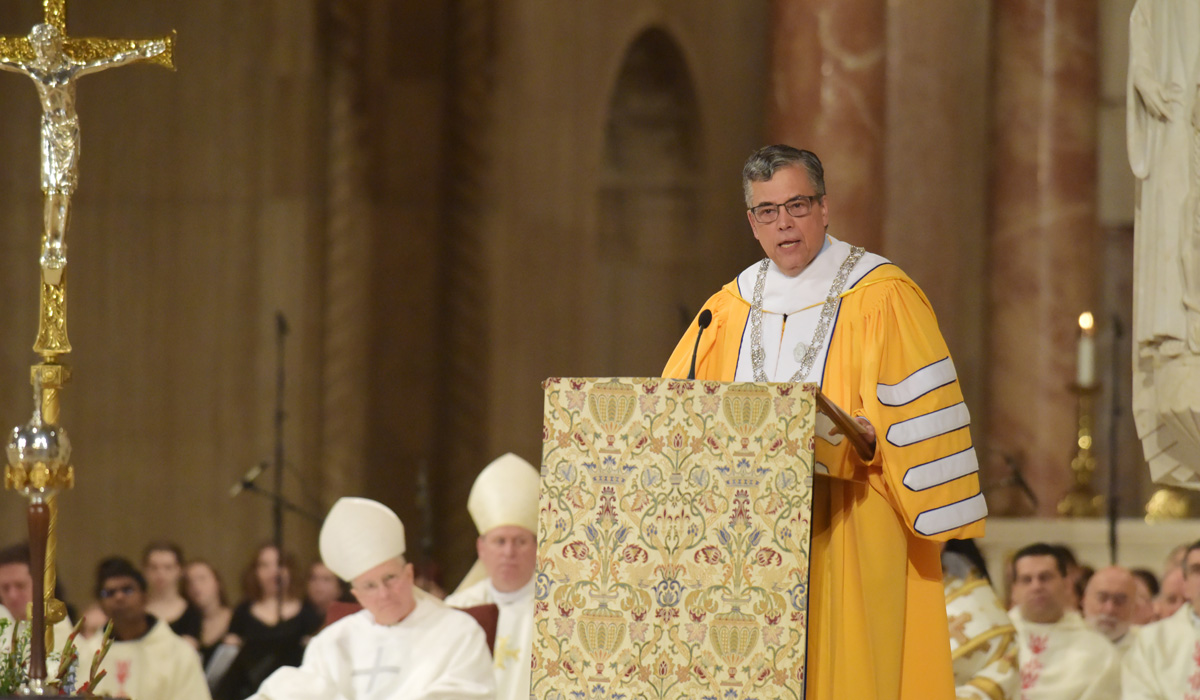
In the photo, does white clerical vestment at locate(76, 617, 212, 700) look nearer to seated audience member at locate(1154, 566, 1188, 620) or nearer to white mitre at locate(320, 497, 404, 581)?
white mitre at locate(320, 497, 404, 581)

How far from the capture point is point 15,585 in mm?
7512

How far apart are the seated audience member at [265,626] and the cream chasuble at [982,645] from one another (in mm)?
3010

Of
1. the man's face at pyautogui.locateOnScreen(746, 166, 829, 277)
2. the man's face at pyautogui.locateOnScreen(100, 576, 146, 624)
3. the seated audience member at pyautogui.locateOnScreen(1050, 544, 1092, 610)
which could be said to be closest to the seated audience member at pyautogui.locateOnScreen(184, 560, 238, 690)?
the man's face at pyautogui.locateOnScreen(100, 576, 146, 624)

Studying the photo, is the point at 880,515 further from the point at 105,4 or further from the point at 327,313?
the point at 105,4

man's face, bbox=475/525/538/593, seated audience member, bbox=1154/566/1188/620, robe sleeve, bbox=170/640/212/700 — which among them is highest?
man's face, bbox=475/525/538/593

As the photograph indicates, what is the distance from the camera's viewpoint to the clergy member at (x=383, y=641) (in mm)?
5949

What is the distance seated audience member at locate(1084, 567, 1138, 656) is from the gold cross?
434cm

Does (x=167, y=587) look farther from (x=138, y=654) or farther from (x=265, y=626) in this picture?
(x=138, y=654)

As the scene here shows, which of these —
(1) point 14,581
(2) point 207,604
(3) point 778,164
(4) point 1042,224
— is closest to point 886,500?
(3) point 778,164

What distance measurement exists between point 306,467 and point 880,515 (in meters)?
6.64

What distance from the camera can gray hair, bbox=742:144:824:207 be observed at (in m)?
4.12

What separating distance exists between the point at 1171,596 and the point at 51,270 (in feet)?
15.2

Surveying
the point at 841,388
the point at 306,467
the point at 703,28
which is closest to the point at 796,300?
the point at 841,388

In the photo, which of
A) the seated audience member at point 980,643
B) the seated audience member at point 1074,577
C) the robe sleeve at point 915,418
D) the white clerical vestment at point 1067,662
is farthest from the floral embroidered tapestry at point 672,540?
the seated audience member at point 1074,577
